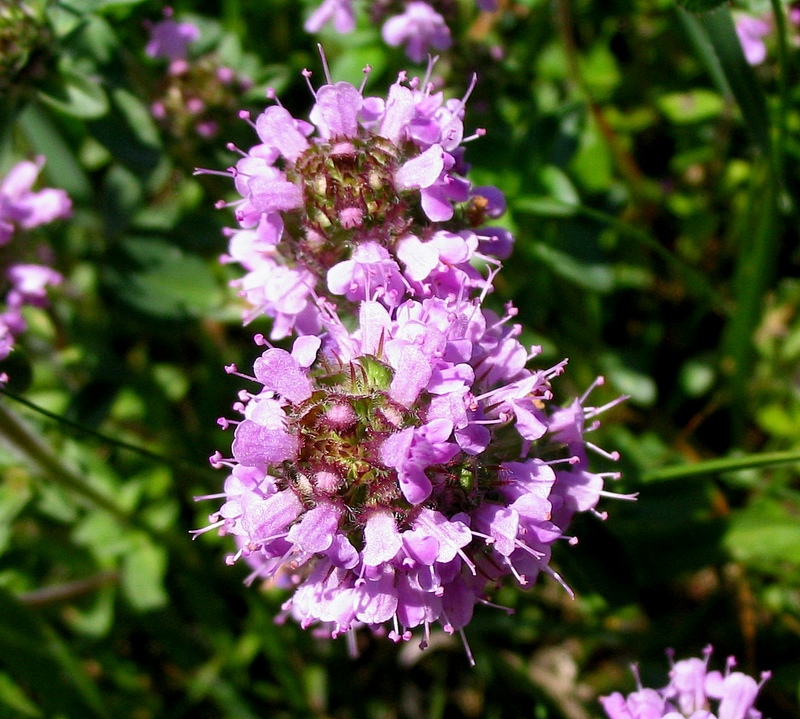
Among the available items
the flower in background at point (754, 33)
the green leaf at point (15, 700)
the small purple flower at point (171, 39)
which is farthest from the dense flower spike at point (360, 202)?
the green leaf at point (15, 700)

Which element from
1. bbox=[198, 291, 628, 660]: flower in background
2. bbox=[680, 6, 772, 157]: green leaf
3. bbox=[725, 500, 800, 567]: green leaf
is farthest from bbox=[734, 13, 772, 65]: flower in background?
bbox=[198, 291, 628, 660]: flower in background

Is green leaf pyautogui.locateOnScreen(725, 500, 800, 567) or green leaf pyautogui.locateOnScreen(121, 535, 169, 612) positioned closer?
green leaf pyautogui.locateOnScreen(725, 500, 800, 567)

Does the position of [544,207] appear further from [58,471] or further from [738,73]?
[58,471]

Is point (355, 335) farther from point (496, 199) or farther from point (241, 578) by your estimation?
point (241, 578)

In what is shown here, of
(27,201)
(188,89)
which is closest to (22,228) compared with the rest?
(27,201)

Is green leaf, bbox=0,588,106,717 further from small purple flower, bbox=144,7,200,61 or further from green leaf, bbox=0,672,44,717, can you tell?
small purple flower, bbox=144,7,200,61

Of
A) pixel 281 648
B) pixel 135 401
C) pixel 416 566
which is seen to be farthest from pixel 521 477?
pixel 135 401

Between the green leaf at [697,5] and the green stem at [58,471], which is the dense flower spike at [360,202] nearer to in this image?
the green leaf at [697,5]
